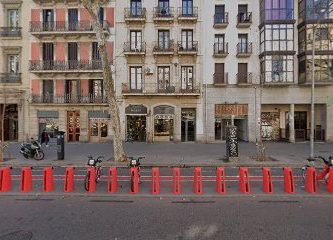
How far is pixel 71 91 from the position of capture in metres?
27.4

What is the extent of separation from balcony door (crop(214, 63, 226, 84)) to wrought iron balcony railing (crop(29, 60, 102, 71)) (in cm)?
1116

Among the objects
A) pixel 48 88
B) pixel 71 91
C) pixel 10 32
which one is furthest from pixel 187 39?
pixel 10 32

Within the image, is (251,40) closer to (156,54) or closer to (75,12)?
(156,54)

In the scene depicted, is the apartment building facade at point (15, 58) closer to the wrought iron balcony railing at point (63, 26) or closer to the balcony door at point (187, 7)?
the wrought iron balcony railing at point (63, 26)

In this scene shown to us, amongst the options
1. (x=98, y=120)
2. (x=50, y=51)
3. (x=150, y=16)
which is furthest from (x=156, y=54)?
(x=50, y=51)

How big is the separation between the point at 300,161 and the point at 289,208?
9.04m

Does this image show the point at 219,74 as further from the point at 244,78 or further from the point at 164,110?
the point at 164,110

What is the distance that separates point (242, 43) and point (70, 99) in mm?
17582

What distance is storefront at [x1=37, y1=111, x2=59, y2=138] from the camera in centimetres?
2733

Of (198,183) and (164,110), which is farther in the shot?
(164,110)

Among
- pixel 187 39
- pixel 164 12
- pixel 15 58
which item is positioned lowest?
pixel 15 58

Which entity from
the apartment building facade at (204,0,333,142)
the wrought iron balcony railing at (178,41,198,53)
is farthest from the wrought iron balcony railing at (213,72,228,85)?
the wrought iron balcony railing at (178,41,198,53)

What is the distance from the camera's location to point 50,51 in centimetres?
2744

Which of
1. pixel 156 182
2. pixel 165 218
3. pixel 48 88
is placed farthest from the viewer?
pixel 48 88
